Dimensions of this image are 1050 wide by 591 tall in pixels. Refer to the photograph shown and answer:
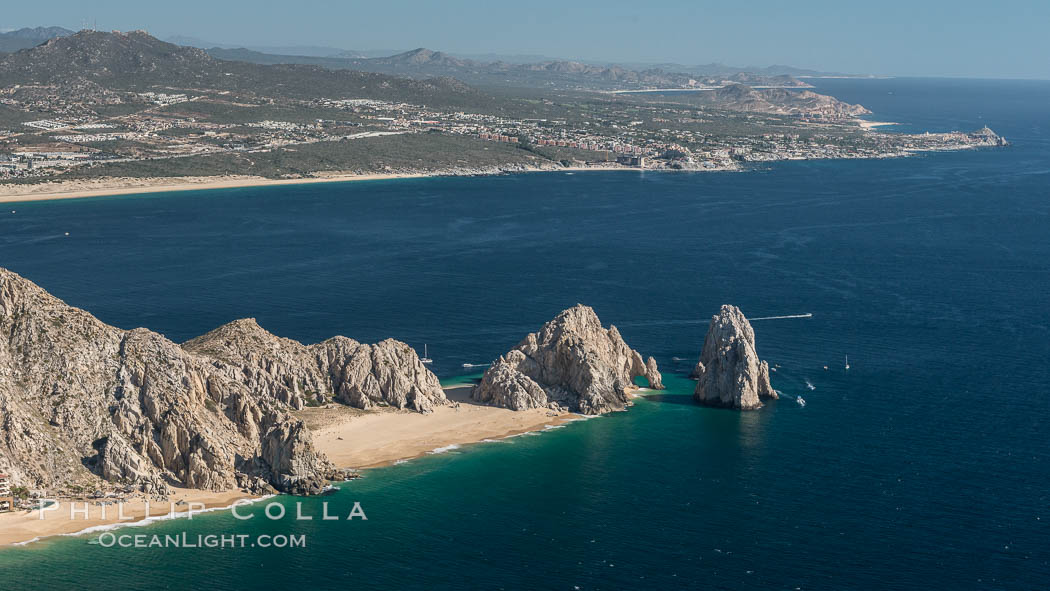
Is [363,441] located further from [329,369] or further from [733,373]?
[733,373]

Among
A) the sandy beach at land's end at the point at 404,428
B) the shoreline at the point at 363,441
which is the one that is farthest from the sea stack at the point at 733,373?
the shoreline at the point at 363,441

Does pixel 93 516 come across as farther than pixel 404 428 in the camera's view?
No

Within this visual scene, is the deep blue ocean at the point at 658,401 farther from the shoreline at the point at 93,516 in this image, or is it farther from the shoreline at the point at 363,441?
the shoreline at the point at 363,441

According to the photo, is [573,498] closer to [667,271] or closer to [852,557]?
[852,557]

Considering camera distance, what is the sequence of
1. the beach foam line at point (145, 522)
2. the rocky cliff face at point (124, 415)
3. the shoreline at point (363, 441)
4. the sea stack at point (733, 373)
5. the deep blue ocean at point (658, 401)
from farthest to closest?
the sea stack at point (733, 373), the rocky cliff face at point (124, 415), the shoreline at point (363, 441), the beach foam line at point (145, 522), the deep blue ocean at point (658, 401)

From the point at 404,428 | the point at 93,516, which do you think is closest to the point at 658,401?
the point at 404,428

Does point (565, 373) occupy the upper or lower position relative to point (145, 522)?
upper

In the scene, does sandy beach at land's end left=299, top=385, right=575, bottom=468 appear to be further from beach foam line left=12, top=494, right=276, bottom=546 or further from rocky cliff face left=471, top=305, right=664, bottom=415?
beach foam line left=12, top=494, right=276, bottom=546

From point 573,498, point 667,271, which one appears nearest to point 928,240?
point 667,271
